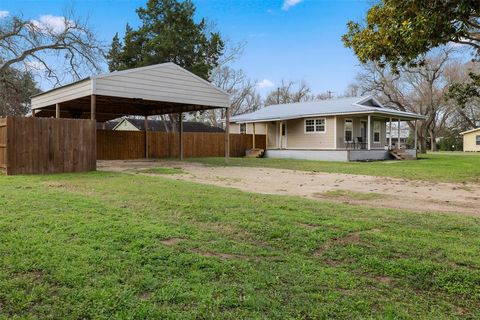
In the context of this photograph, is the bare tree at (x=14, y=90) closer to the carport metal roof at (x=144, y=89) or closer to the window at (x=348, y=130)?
the carport metal roof at (x=144, y=89)

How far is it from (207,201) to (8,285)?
3.76 meters

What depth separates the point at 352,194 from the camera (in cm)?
801

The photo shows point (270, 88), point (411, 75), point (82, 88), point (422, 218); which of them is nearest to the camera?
point (422, 218)

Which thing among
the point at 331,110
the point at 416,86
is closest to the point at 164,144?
the point at 331,110

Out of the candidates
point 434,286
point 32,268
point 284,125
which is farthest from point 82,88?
point 284,125

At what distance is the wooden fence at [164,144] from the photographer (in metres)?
21.8

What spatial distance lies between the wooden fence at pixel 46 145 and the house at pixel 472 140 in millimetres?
46525

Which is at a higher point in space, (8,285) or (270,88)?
(270,88)

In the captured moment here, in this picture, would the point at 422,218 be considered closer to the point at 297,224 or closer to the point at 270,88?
the point at 297,224

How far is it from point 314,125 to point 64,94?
15.5 m

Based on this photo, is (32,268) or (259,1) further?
(259,1)

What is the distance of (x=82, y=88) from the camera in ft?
44.9

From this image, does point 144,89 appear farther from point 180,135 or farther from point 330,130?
point 330,130

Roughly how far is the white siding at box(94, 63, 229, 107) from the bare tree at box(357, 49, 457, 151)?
80.0 ft
